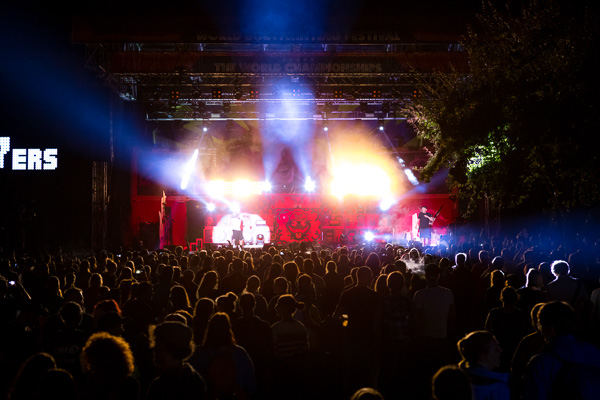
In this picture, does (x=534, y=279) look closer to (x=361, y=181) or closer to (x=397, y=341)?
(x=397, y=341)

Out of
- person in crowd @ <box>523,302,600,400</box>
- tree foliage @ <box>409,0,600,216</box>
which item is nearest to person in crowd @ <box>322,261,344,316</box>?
tree foliage @ <box>409,0,600,216</box>

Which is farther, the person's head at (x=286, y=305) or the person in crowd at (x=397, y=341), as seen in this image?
the person in crowd at (x=397, y=341)

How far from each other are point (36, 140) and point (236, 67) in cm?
843

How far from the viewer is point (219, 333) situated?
175 inches

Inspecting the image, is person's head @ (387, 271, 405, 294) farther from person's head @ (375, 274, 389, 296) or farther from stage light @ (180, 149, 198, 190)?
stage light @ (180, 149, 198, 190)

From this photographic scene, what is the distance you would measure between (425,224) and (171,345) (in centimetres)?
2784

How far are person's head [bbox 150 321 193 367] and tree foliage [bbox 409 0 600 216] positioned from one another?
27.0ft

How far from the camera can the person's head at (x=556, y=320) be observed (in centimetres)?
400

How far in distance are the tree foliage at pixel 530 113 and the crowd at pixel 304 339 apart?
207 centimetres

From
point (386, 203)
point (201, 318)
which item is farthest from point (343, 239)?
point (201, 318)

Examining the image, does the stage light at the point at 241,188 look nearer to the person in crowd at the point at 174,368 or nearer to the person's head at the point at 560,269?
the person's head at the point at 560,269

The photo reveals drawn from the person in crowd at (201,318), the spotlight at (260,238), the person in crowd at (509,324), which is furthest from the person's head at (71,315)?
the spotlight at (260,238)

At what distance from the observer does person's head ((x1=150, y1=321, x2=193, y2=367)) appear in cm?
366

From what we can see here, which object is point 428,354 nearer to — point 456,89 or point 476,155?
point 476,155
